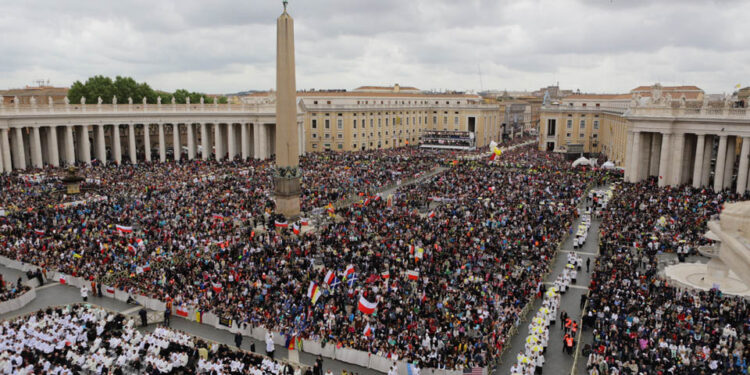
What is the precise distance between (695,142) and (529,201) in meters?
22.3

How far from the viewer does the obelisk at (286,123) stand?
33.5 metres

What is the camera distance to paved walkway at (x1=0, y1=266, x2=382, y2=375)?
61.7 feet

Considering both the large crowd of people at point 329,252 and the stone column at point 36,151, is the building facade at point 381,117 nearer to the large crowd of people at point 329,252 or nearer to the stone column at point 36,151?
the stone column at point 36,151

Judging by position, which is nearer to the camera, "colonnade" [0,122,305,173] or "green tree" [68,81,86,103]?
"colonnade" [0,122,305,173]

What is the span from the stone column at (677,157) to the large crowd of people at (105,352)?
4360 centimetres

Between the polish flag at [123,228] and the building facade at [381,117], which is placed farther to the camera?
the building facade at [381,117]

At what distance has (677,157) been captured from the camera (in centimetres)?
4850

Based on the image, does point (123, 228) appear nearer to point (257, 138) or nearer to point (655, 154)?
point (257, 138)

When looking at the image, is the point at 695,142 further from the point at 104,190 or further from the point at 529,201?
the point at 104,190

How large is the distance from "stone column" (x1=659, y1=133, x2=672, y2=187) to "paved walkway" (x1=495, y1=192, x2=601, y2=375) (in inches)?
757

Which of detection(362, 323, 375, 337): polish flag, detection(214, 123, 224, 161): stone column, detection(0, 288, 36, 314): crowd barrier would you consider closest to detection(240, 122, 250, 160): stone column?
detection(214, 123, 224, 161): stone column

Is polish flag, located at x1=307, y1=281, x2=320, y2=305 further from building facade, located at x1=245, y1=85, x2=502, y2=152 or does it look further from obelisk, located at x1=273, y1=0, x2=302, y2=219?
building facade, located at x1=245, y1=85, x2=502, y2=152

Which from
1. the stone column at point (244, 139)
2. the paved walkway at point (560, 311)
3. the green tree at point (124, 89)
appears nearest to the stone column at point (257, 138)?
the stone column at point (244, 139)

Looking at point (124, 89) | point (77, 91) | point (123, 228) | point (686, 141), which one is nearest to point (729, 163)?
point (686, 141)
